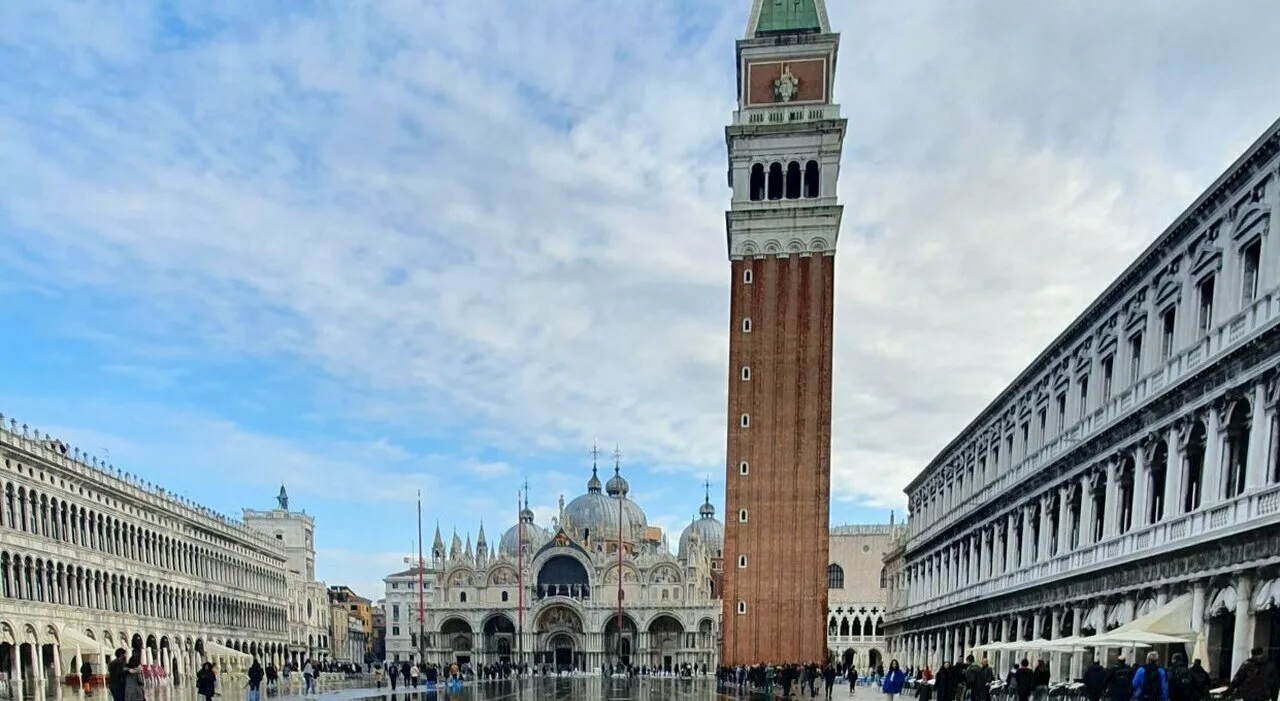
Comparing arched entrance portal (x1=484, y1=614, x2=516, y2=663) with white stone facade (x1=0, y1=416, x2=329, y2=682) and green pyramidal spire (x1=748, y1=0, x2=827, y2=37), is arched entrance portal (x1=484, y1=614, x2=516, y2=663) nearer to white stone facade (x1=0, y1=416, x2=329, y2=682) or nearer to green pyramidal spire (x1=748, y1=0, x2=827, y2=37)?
white stone facade (x1=0, y1=416, x2=329, y2=682)

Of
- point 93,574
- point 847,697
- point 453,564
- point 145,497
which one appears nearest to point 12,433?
point 93,574

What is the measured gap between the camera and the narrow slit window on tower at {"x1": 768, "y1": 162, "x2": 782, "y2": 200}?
61781 millimetres

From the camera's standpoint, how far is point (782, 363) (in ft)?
198

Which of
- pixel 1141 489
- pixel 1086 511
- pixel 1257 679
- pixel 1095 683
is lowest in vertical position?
pixel 1095 683

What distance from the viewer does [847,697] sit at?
39.6 m

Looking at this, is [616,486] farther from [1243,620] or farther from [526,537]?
[1243,620]

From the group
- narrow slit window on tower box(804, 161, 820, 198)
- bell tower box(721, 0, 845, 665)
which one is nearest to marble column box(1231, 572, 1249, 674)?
bell tower box(721, 0, 845, 665)

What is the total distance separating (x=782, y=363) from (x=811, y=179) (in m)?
11.3

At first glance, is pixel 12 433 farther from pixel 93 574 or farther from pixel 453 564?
pixel 453 564

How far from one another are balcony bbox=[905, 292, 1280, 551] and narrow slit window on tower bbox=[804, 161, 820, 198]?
25.9m

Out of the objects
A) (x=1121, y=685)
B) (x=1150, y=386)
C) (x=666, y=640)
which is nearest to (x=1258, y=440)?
(x=1121, y=685)

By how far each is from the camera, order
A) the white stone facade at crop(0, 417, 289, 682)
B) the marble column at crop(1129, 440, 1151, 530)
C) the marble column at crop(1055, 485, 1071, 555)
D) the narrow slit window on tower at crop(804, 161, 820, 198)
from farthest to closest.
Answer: the narrow slit window on tower at crop(804, 161, 820, 198), the white stone facade at crop(0, 417, 289, 682), the marble column at crop(1055, 485, 1071, 555), the marble column at crop(1129, 440, 1151, 530)

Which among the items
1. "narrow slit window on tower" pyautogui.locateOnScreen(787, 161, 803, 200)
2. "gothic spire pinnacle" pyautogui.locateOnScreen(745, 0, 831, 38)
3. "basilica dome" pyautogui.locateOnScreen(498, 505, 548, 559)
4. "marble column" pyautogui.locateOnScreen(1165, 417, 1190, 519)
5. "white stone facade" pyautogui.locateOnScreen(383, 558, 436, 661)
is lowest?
"white stone facade" pyautogui.locateOnScreen(383, 558, 436, 661)

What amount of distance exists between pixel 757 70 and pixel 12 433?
44392 millimetres
